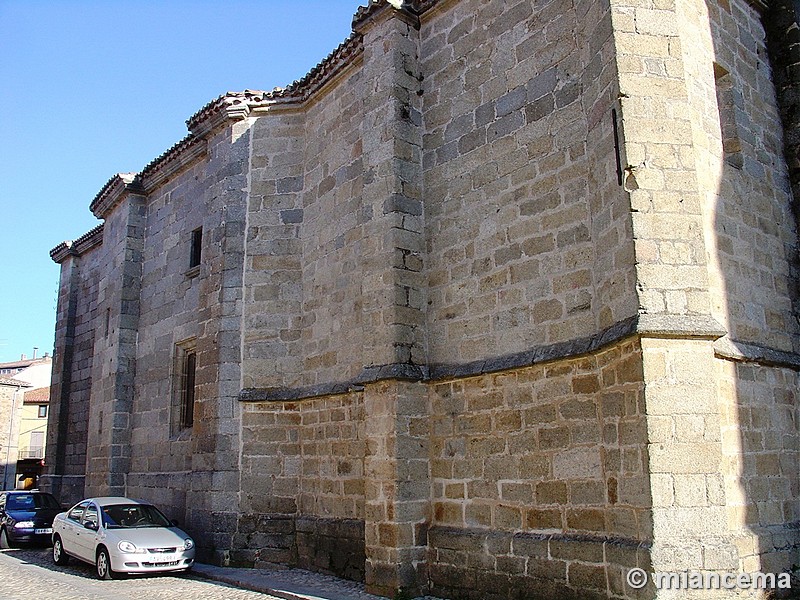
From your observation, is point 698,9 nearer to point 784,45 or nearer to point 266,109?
point 784,45

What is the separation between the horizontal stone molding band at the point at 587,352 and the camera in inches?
249

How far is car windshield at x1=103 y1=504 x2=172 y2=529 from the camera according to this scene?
35.6 ft

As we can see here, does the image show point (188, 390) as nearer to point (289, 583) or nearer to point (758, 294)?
point (289, 583)

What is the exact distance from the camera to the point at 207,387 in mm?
11492

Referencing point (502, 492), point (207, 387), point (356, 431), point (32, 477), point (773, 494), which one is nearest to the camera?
point (773, 494)

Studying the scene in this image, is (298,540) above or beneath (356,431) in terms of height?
beneath

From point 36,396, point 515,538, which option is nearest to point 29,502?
point 515,538

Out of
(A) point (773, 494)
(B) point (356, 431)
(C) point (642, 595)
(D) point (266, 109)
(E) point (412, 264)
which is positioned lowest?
(C) point (642, 595)

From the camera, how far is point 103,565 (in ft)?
33.8

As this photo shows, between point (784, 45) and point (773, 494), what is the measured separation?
5.54 metres

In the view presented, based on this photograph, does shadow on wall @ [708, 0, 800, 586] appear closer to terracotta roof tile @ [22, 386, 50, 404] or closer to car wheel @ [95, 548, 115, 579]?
car wheel @ [95, 548, 115, 579]

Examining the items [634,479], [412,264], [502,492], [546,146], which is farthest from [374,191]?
[634,479]

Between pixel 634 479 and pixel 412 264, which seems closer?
pixel 634 479

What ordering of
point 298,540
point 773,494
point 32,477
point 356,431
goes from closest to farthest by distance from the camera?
point 773,494 < point 356,431 < point 298,540 < point 32,477
